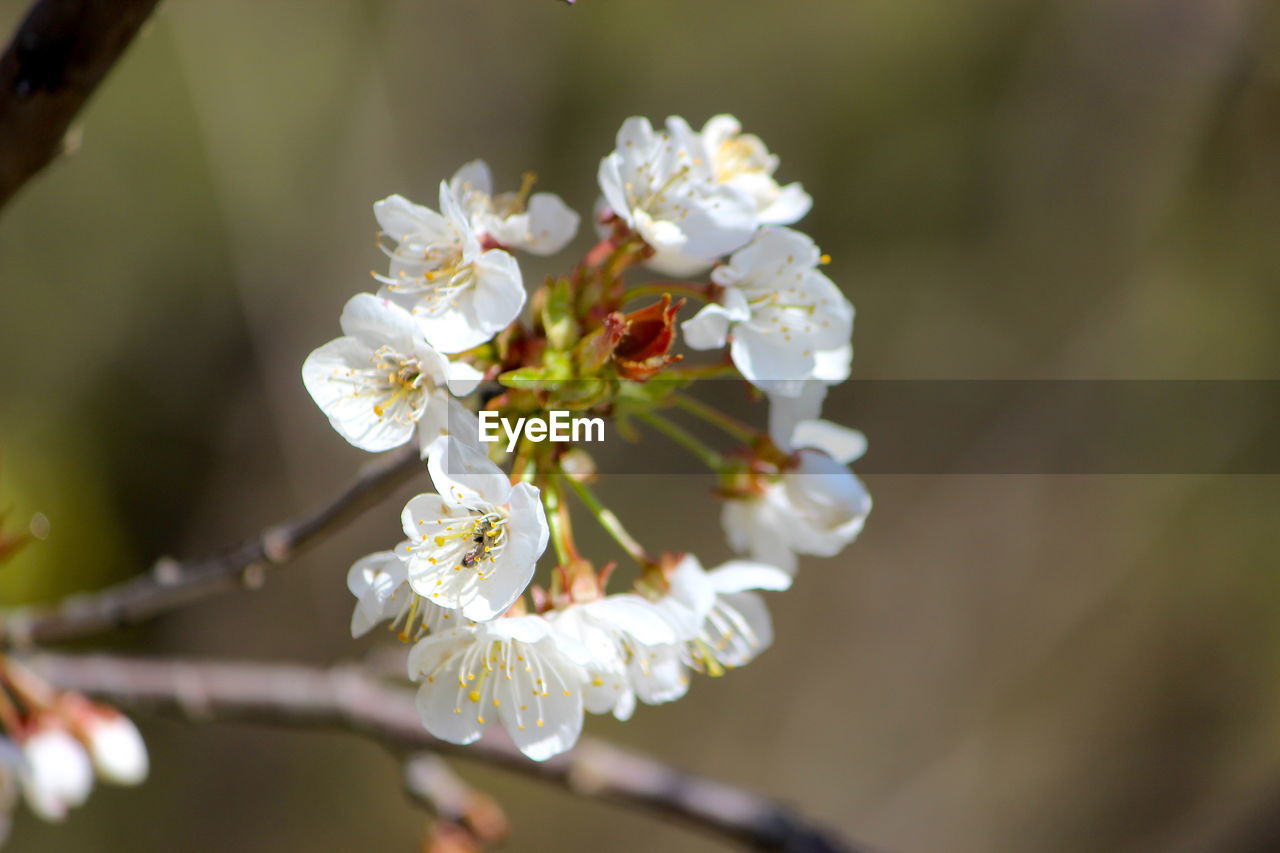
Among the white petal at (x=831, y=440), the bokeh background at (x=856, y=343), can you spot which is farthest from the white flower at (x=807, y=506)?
the bokeh background at (x=856, y=343)

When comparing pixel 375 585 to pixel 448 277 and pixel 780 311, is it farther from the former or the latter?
pixel 780 311

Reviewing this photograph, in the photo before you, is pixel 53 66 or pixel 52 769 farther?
pixel 52 769

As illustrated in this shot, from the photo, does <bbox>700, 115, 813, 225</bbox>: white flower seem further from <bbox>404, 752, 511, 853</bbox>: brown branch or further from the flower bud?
<bbox>404, 752, 511, 853</bbox>: brown branch

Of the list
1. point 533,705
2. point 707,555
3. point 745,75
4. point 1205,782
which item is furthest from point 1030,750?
point 533,705

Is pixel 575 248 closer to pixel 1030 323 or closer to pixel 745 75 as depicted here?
pixel 745 75

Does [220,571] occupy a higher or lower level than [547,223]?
lower

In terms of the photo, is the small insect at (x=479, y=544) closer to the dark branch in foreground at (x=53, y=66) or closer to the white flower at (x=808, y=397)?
the white flower at (x=808, y=397)

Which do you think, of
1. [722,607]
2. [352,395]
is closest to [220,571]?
[352,395]

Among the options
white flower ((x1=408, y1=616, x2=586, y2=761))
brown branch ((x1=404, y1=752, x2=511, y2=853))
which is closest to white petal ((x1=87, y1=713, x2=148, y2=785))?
brown branch ((x1=404, y1=752, x2=511, y2=853))
